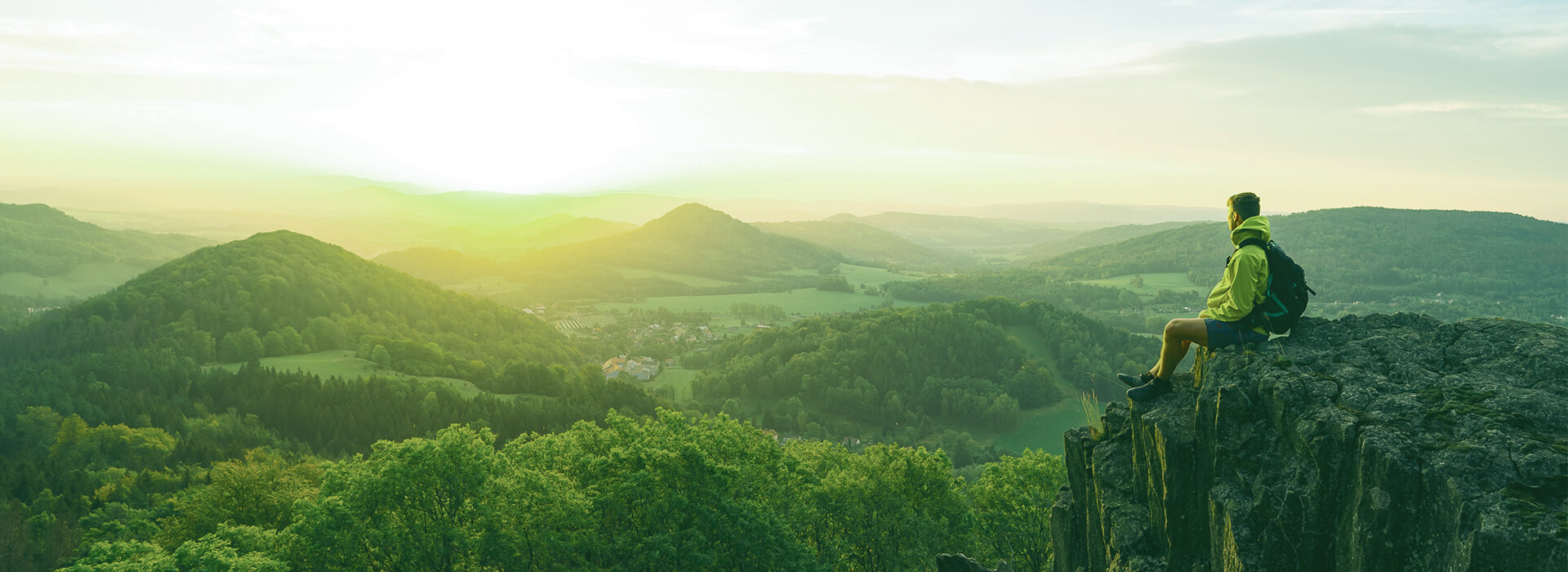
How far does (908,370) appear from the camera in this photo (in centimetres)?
12606

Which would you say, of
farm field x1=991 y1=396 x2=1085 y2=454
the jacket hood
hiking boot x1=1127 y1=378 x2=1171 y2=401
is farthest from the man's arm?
farm field x1=991 y1=396 x2=1085 y2=454

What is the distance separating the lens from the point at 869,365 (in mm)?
127000

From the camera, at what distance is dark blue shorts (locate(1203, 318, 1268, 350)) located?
36.2 ft

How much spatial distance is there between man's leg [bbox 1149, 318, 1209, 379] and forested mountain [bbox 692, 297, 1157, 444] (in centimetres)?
9332

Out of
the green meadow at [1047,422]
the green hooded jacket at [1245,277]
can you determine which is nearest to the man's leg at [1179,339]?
the green hooded jacket at [1245,277]

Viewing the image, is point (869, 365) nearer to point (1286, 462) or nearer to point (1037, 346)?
point (1037, 346)

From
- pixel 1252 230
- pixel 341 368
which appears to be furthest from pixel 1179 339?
pixel 341 368

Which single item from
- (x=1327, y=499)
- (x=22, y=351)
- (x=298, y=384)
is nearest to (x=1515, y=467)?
(x=1327, y=499)

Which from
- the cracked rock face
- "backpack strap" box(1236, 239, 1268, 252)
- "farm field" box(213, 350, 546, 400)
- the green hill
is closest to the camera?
the cracked rock face

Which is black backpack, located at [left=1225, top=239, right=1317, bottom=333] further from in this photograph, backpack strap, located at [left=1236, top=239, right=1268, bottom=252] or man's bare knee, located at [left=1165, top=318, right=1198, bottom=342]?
man's bare knee, located at [left=1165, top=318, right=1198, bottom=342]

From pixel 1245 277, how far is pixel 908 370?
117710 mm

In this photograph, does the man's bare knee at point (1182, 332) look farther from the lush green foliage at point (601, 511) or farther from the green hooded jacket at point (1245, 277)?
the lush green foliage at point (601, 511)

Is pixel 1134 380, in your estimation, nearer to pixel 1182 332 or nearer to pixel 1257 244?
pixel 1182 332

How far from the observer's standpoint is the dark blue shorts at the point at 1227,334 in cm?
1104
